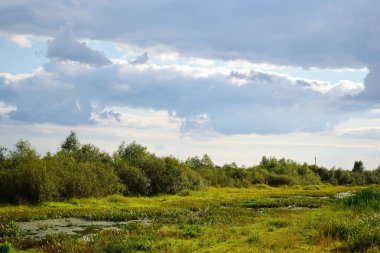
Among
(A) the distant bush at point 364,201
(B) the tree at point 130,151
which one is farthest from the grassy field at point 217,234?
(B) the tree at point 130,151

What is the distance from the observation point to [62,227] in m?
28.6

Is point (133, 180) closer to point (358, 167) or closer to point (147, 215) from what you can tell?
point (147, 215)

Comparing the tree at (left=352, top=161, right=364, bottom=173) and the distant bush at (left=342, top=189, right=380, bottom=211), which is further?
the tree at (left=352, top=161, right=364, bottom=173)

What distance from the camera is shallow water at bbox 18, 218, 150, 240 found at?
25.9 meters

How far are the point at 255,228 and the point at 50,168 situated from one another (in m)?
24.3

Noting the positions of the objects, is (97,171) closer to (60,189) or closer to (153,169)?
(60,189)

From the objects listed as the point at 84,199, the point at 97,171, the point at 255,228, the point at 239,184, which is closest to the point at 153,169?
the point at 97,171

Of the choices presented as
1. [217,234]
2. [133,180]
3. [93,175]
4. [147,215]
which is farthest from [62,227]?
[133,180]

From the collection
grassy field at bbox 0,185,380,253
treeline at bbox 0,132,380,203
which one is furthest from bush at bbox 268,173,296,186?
grassy field at bbox 0,185,380,253

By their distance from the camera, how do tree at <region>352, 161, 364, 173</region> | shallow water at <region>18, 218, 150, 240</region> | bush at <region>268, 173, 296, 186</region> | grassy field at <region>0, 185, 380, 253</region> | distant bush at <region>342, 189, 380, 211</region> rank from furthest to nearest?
tree at <region>352, 161, 364, 173</region> < bush at <region>268, 173, 296, 186</region> < distant bush at <region>342, 189, 380, 211</region> < shallow water at <region>18, 218, 150, 240</region> < grassy field at <region>0, 185, 380, 253</region>

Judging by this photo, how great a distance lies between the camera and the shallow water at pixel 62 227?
25875 mm

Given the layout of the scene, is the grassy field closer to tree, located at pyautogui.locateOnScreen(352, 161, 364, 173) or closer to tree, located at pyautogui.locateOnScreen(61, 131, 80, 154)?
tree, located at pyautogui.locateOnScreen(61, 131, 80, 154)

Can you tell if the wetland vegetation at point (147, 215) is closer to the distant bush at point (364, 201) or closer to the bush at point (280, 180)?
the distant bush at point (364, 201)

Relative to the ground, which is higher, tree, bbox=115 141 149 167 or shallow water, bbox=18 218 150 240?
tree, bbox=115 141 149 167
